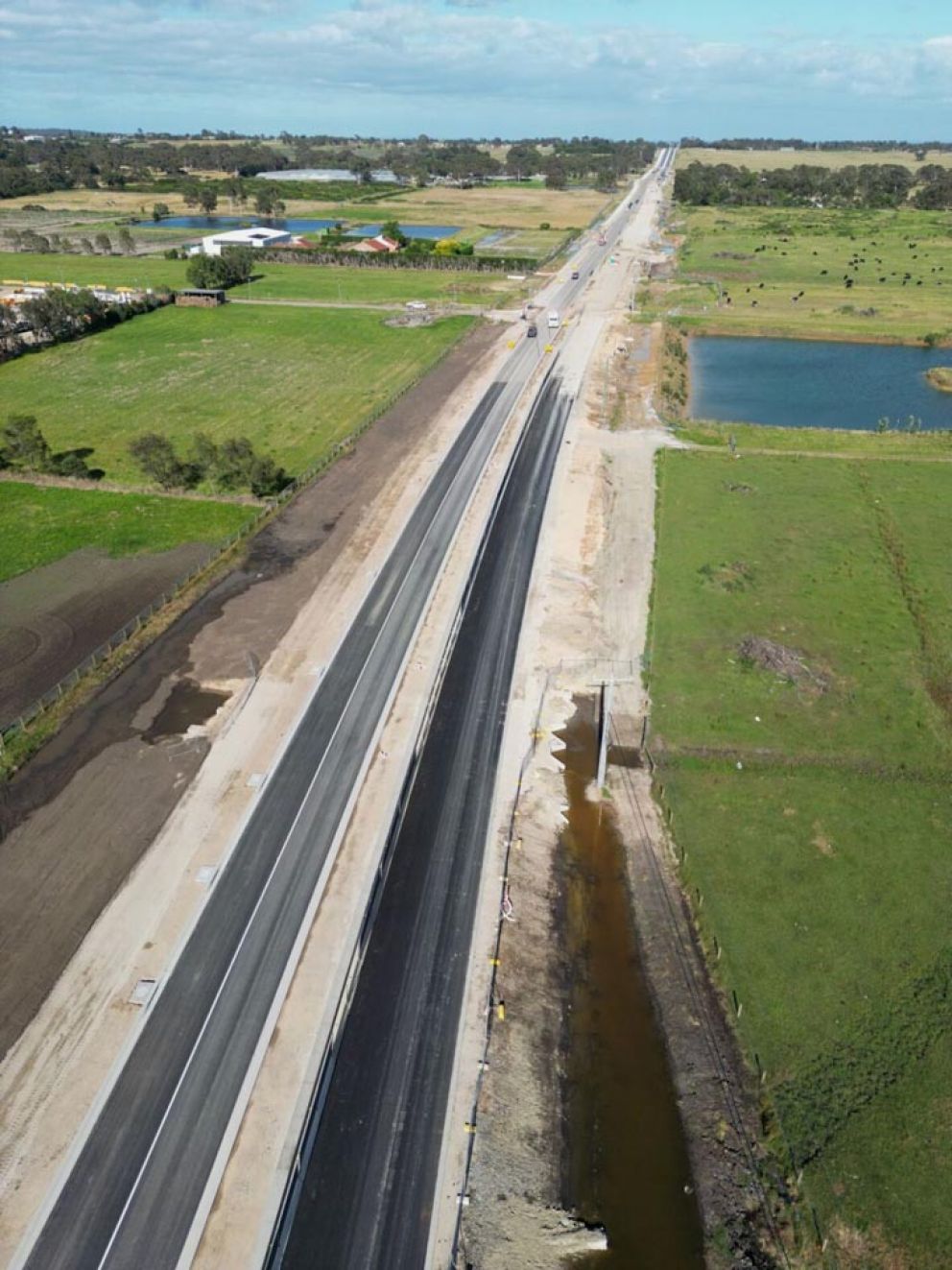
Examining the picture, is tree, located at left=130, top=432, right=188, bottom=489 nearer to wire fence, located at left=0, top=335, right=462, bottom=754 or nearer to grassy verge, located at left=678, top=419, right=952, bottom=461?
wire fence, located at left=0, top=335, right=462, bottom=754

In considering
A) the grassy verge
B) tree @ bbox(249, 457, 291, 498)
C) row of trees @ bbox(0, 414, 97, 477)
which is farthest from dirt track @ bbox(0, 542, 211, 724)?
the grassy verge

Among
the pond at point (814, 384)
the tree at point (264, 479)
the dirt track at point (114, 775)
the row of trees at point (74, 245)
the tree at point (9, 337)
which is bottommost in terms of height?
the dirt track at point (114, 775)

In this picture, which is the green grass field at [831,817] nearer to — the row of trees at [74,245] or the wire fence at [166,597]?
the wire fence at [166,597]

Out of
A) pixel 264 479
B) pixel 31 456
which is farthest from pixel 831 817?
pixel 31 456

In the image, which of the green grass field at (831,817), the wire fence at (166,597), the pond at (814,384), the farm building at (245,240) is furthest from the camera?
the farm building at (245,240)

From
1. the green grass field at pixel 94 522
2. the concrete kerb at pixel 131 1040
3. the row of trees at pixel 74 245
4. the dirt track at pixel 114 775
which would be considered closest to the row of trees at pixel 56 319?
the green grass field at pixel 94 522

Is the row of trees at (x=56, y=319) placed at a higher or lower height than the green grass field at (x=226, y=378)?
higher

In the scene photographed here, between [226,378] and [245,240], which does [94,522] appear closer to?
[226,378]
